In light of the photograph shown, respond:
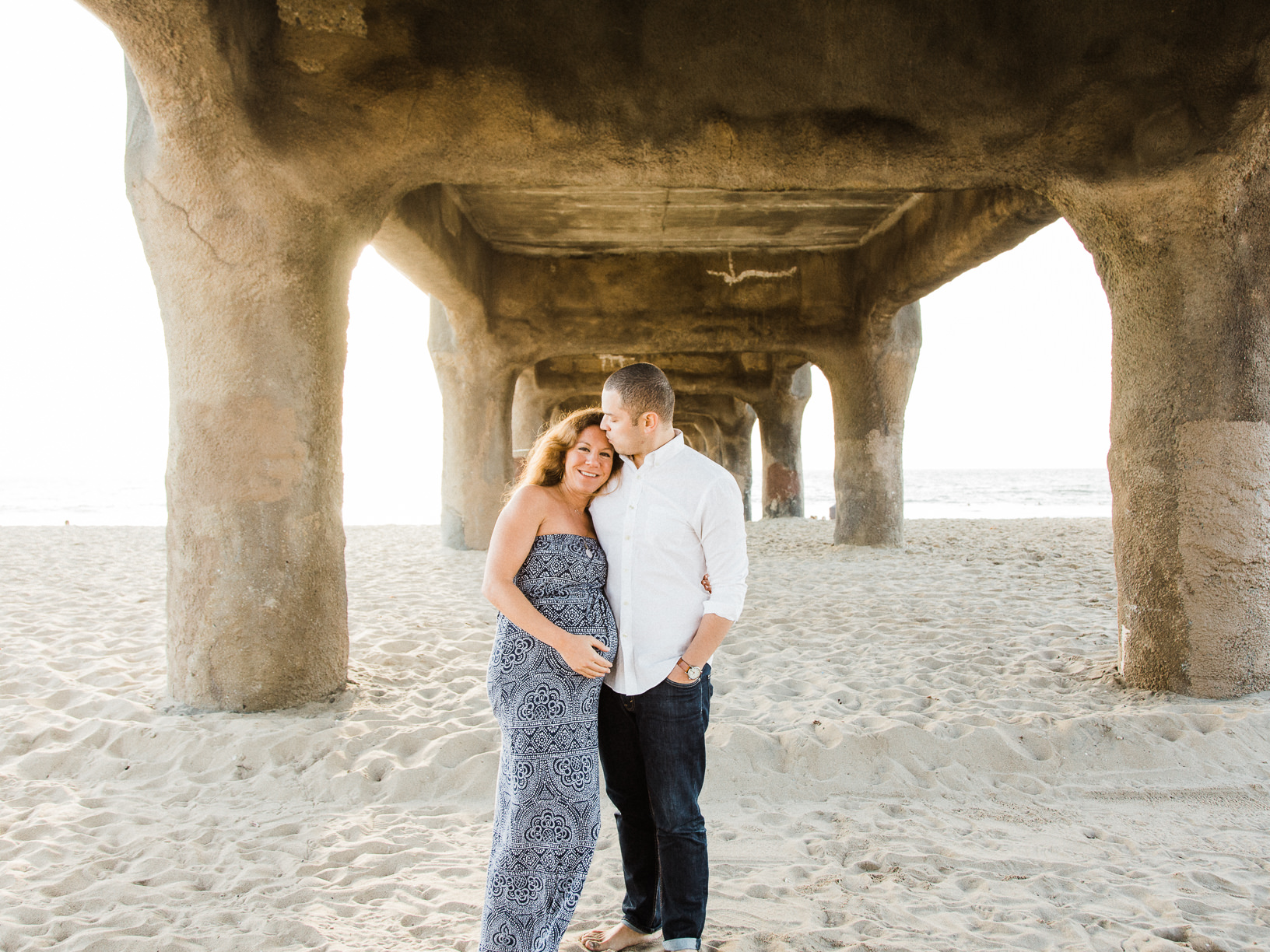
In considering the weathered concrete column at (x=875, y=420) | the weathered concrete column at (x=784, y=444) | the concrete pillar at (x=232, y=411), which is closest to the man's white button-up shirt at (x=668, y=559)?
the concrete pillar at (x=232, y=411)

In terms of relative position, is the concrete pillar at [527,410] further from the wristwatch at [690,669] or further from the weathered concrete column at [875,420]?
the wristwatch at [690,669]

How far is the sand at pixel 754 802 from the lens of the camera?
2.55 meters

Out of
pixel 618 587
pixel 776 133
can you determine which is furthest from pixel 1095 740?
pixel 776 133

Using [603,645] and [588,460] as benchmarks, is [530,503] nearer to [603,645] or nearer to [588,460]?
[588,460]

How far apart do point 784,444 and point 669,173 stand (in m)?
14.8

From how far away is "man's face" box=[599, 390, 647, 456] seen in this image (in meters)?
2.22

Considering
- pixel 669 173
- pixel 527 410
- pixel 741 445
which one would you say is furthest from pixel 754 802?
pixel 741 445

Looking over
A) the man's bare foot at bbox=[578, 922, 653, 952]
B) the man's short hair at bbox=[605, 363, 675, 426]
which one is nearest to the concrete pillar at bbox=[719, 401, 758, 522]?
the man's bare foot at bbox=[578, 922, 653, 952]

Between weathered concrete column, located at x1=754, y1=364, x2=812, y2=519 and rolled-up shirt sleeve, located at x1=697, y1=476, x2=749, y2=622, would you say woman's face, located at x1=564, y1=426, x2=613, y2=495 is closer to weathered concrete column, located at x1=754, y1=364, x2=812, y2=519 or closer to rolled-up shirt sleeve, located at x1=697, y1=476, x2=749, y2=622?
rolled-up shirt sleeve, located at x1=697, y1=476, x2=749, y2=622

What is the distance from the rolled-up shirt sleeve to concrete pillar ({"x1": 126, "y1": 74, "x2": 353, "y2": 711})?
2969mm

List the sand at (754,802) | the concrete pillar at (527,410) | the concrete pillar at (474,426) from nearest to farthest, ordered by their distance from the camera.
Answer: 1. the sand at (754,802)
2. the concrete pillar at (474,426)
3. the concrete pillar at (527,410)

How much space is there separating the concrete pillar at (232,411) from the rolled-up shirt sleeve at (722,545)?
297 cm

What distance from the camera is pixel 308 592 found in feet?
14.5

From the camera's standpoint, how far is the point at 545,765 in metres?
2.15
